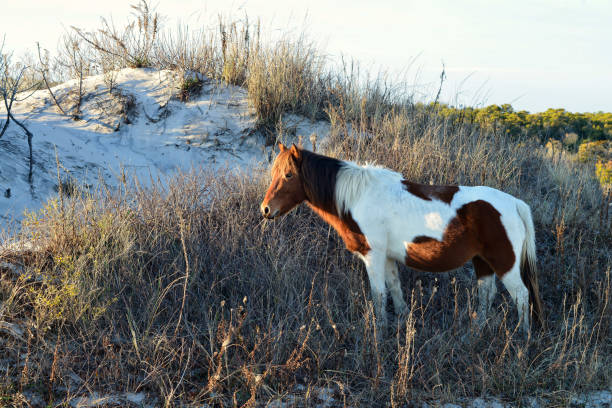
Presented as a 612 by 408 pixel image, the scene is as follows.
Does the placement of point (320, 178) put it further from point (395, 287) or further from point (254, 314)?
point (254, 314)

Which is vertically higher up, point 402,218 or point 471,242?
point 402,218

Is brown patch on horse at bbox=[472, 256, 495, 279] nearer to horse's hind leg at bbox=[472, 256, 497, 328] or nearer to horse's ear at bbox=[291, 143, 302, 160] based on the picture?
horse's hind leg at bbox=[472, 256, 497, 328]

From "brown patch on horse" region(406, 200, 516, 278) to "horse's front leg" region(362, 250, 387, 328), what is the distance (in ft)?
0.81

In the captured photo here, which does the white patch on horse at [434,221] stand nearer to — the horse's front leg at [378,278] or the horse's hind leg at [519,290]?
the horse's front leg at [378,278]

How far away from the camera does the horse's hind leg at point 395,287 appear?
4242 millimetres

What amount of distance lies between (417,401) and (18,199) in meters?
5.72

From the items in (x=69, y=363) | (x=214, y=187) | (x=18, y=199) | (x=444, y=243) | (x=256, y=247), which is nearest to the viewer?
(x=69, y=363)

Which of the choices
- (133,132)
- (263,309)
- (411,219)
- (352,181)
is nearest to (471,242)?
(411,219)

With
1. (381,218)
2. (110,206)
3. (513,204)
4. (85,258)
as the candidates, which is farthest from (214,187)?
(513,204)

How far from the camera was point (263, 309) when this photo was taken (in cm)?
416

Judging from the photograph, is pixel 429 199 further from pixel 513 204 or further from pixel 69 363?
pixel 69 363

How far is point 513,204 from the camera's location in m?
3.84

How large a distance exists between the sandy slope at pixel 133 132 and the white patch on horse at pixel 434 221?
353cm

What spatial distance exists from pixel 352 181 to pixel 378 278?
2.72ft
